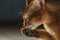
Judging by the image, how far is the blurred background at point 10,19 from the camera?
1133 mm

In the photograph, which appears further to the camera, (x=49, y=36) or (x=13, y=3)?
(x=13, y=3)

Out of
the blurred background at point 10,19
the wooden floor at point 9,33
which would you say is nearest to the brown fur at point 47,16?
the blurred background at point 10,19

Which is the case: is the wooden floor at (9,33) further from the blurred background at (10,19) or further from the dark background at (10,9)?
the dark background at (10,9)

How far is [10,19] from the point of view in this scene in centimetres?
126

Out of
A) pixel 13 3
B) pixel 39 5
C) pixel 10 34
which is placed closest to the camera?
pixel 39 5

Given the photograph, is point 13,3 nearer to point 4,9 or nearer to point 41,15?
point 4,9

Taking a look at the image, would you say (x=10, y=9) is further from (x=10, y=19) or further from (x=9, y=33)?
(x=9, y=33)

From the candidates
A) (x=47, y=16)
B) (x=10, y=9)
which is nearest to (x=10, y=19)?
(x=10, y=9)

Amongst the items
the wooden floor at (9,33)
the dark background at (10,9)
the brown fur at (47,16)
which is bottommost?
the brown fur at (47,16)

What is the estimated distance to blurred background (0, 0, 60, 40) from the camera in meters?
1.13

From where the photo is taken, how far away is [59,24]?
774 millimetres

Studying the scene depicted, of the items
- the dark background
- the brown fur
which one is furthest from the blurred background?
the brown fur

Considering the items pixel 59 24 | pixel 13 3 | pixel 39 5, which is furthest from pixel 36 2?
pixel 13 3

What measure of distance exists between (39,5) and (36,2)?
0.06 ft
